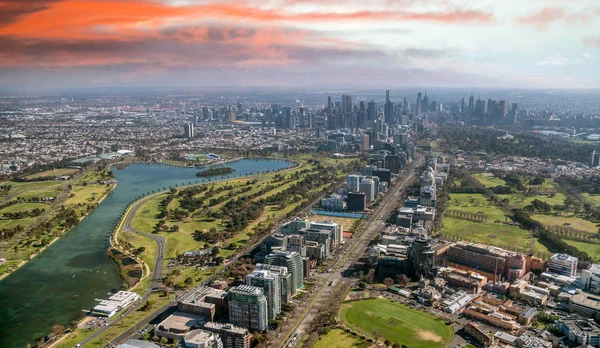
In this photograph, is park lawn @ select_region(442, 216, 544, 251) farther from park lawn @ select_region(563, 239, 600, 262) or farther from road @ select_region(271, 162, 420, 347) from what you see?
road @ select_region(271, 162, 420, 347)

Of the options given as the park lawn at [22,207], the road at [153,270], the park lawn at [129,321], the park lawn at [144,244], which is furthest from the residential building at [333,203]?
the park lawn at [22,207]

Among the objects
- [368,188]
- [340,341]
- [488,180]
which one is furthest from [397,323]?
[488,180]

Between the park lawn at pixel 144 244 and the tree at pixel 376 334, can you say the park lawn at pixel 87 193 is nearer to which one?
the park lawn at pixel 144 244

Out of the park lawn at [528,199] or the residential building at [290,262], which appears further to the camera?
the park lawn at [528,199]

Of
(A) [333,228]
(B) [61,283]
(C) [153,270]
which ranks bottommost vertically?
(B) [61,283]

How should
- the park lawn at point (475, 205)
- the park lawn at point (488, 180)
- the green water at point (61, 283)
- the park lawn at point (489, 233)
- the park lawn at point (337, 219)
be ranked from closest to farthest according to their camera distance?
the green water at point (61, 283) < the park lawn at point (489, 233) < the park lawn at point (337, 219) < the park lawn at point (475, 205) < the park lawn at point (488, 180)

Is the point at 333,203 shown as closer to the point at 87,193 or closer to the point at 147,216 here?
the point at 147,216
